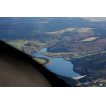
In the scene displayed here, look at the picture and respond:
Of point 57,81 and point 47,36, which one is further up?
point 47,36

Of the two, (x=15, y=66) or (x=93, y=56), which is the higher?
(x=93, y=56)
